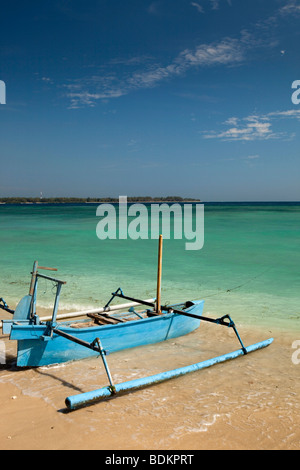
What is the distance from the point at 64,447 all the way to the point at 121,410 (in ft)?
3.27

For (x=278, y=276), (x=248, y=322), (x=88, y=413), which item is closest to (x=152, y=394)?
(x=88, y=413)

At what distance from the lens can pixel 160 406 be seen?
4969 mm

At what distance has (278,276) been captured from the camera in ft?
48.7

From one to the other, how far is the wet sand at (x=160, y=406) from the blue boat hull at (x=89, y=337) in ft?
0.54

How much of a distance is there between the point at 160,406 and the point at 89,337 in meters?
1.75

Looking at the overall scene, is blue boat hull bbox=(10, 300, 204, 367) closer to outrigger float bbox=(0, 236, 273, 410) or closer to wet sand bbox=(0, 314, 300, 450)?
outrigger float bbox=(0, 236, 273, 410)

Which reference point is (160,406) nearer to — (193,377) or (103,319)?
(193,377)

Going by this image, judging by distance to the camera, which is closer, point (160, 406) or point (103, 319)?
point (160, 406)

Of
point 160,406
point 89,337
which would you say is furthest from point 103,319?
point 160,406

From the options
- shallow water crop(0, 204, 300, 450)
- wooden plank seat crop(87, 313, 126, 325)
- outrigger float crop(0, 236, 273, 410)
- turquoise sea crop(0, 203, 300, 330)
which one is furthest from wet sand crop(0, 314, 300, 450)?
turquoise sea crop(0, 203, 300, 330)

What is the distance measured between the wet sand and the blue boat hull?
0.54ft

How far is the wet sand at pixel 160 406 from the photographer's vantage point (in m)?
4.18

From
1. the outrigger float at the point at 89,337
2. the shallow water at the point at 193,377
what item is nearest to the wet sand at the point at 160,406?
the shallow water at the point at 193,377
